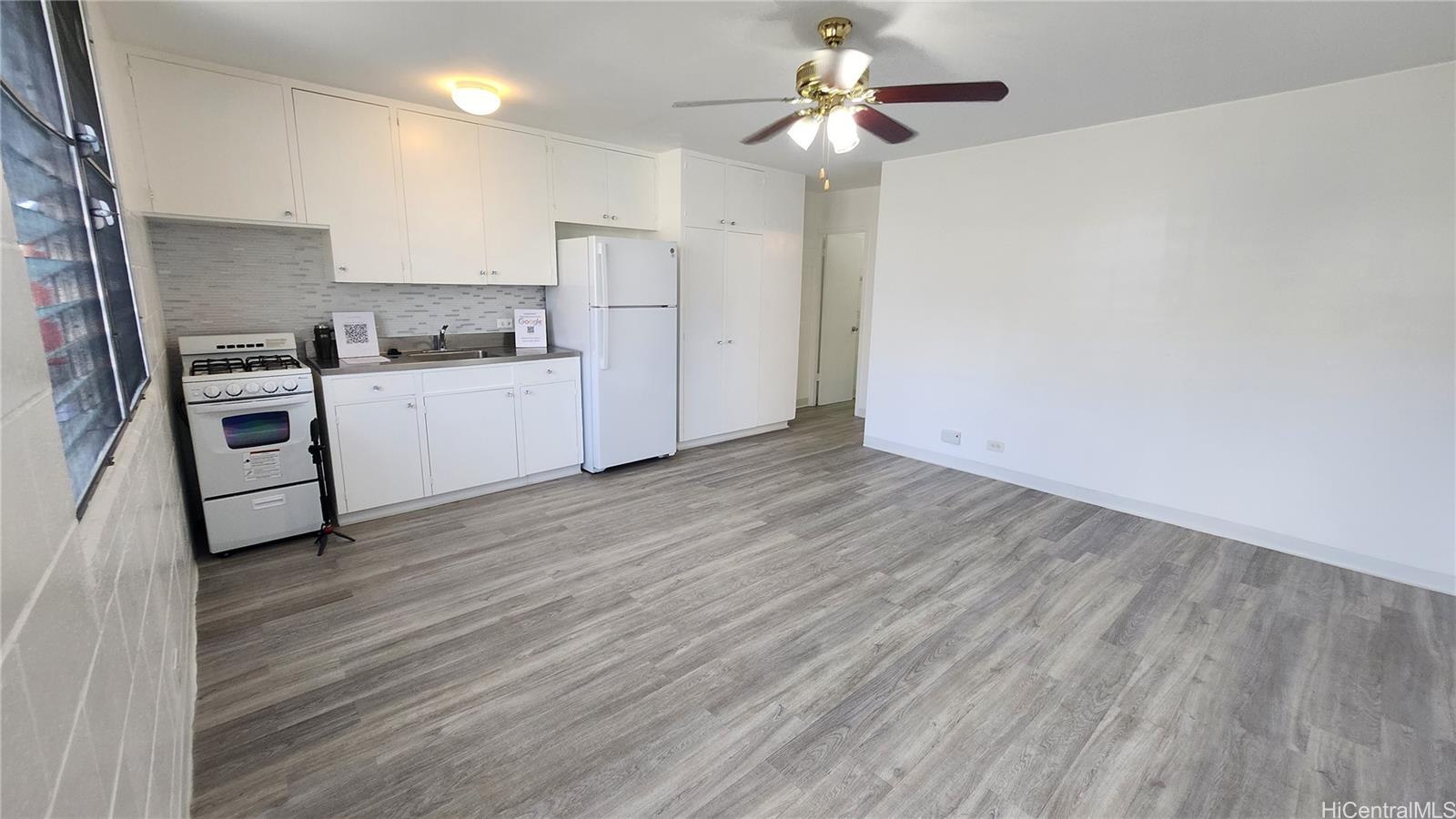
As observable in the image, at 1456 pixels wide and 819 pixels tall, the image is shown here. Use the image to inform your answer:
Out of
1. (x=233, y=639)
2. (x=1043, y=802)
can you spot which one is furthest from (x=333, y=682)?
(x=1043, y=802)

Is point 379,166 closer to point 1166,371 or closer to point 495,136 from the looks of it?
point 495,136

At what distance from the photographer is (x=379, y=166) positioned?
11.1 ft

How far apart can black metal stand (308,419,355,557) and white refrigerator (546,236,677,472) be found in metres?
1.59

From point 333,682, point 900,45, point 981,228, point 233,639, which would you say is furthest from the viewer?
point 981,228

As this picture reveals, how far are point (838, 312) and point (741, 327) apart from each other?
81.4 inches

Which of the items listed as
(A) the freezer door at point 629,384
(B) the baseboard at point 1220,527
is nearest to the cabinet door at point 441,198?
(A) the freezer door at point 629,384

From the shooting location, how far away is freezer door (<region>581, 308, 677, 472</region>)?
13.5 feet

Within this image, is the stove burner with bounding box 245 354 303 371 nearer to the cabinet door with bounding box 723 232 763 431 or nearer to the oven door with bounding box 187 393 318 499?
the oven door with bounding box 187 393 318 499

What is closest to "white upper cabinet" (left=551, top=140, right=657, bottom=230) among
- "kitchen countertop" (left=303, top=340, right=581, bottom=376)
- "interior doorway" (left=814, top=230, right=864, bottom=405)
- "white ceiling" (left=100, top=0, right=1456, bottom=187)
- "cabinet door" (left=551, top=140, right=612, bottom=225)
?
"cabinet door" (left=551, top=140, right=612, bottom=225)

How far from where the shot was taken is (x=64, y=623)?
61cm

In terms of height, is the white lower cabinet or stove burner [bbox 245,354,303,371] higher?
stove burner [bbox 245,354,303,371]

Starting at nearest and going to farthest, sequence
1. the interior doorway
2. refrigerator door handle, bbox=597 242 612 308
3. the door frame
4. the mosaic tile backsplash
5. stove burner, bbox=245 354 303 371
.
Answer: stove burner, bbox=245 354 303 371
the mosaic tile backsplash
refrigerator door handle, bbox=597 242 612 308
the door frame
the interior doorway

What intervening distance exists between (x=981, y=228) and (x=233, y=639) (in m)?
4.76

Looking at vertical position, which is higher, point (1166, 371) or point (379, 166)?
point (379, 166)
